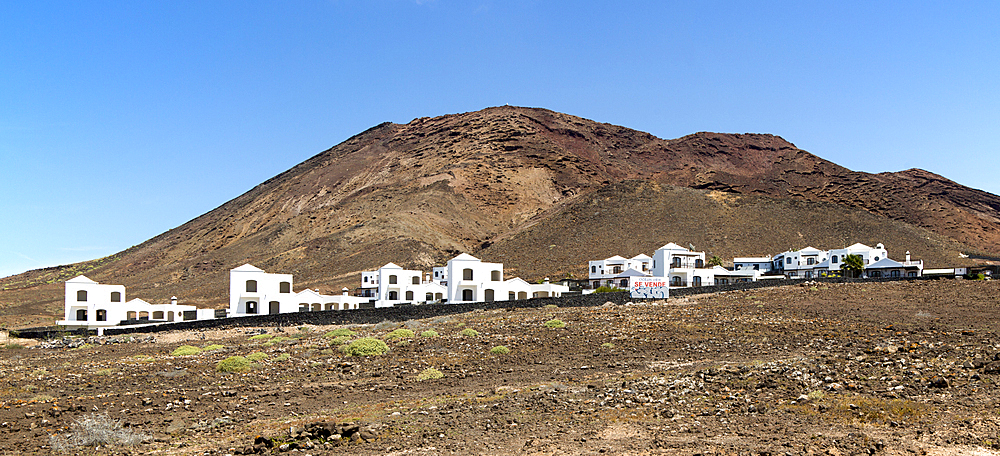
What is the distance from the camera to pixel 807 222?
300 feet

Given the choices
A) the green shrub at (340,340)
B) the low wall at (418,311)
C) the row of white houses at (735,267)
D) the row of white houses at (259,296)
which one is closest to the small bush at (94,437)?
the green shrub at (340,340)

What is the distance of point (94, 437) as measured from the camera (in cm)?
1227

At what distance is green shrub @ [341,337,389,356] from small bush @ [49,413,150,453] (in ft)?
34.6

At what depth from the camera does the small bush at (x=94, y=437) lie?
39.8ft

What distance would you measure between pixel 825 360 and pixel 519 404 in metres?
8.49

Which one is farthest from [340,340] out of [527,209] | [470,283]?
[527,209]

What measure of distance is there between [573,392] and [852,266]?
51.8 m

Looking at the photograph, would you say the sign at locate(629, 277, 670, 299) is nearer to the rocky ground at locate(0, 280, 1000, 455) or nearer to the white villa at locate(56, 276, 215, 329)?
the rocky ground at locate(0, 280, 1000, 455)

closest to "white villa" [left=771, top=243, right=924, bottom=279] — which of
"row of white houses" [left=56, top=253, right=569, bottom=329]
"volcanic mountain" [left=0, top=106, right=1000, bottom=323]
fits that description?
"volcanic mountain" [left=0, top=106, right=1000, bottom=323]

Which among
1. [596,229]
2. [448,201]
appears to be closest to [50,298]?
[448,201]

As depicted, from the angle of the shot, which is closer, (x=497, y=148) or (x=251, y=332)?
(x=251, y=332)

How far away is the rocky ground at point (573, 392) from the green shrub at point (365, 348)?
0.56 m

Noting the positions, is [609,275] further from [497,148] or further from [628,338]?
[497,148]

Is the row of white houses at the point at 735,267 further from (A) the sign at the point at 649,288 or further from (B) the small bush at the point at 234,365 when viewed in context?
(B) the small bush at the point at 234,365
